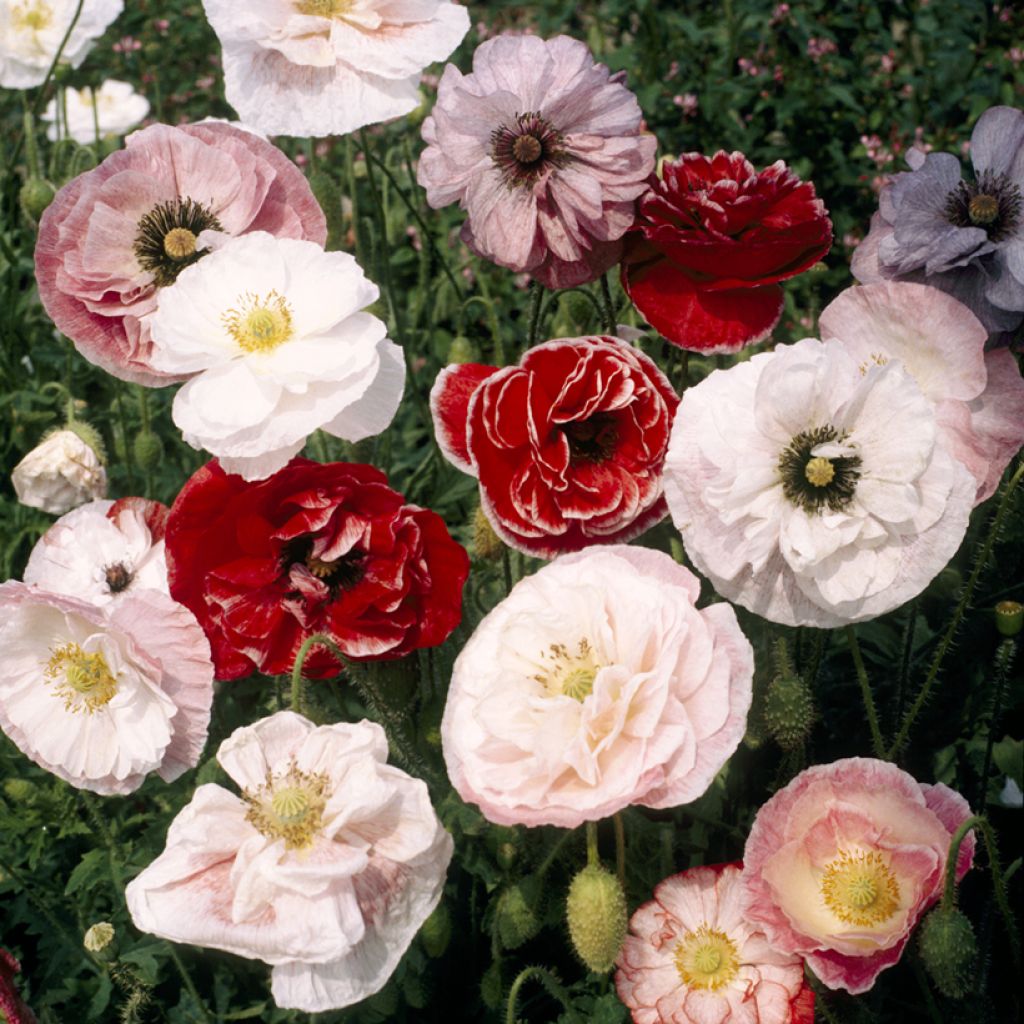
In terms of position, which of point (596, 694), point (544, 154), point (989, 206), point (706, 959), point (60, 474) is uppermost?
point (544, 154)

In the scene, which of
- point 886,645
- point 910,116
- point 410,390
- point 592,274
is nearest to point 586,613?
point 592,274

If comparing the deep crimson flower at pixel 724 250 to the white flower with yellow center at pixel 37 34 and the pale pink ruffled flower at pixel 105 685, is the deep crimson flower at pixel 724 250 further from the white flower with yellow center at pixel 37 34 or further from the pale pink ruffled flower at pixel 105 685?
the white flower with yellow center at pixel 37 34

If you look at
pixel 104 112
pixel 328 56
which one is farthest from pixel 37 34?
pixel 328 56

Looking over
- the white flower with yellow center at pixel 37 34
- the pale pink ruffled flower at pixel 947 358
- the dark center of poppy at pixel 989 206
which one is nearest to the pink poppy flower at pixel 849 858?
the pale pink ruffled flower at pixel 947 358

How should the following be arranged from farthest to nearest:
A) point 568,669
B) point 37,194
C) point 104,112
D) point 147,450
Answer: point 104,112, point 37,194, point 147,450, point 568,669

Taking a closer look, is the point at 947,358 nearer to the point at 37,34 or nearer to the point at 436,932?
the point at 436,932

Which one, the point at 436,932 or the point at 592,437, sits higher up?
the point at 592,437

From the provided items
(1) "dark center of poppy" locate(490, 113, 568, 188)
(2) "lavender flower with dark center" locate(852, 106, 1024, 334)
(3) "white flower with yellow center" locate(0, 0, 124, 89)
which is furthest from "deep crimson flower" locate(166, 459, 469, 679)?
(3) "white flower with yellow center" locate(0, 0, 124, 89)

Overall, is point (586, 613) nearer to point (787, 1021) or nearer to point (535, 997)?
point (787, 1021)
